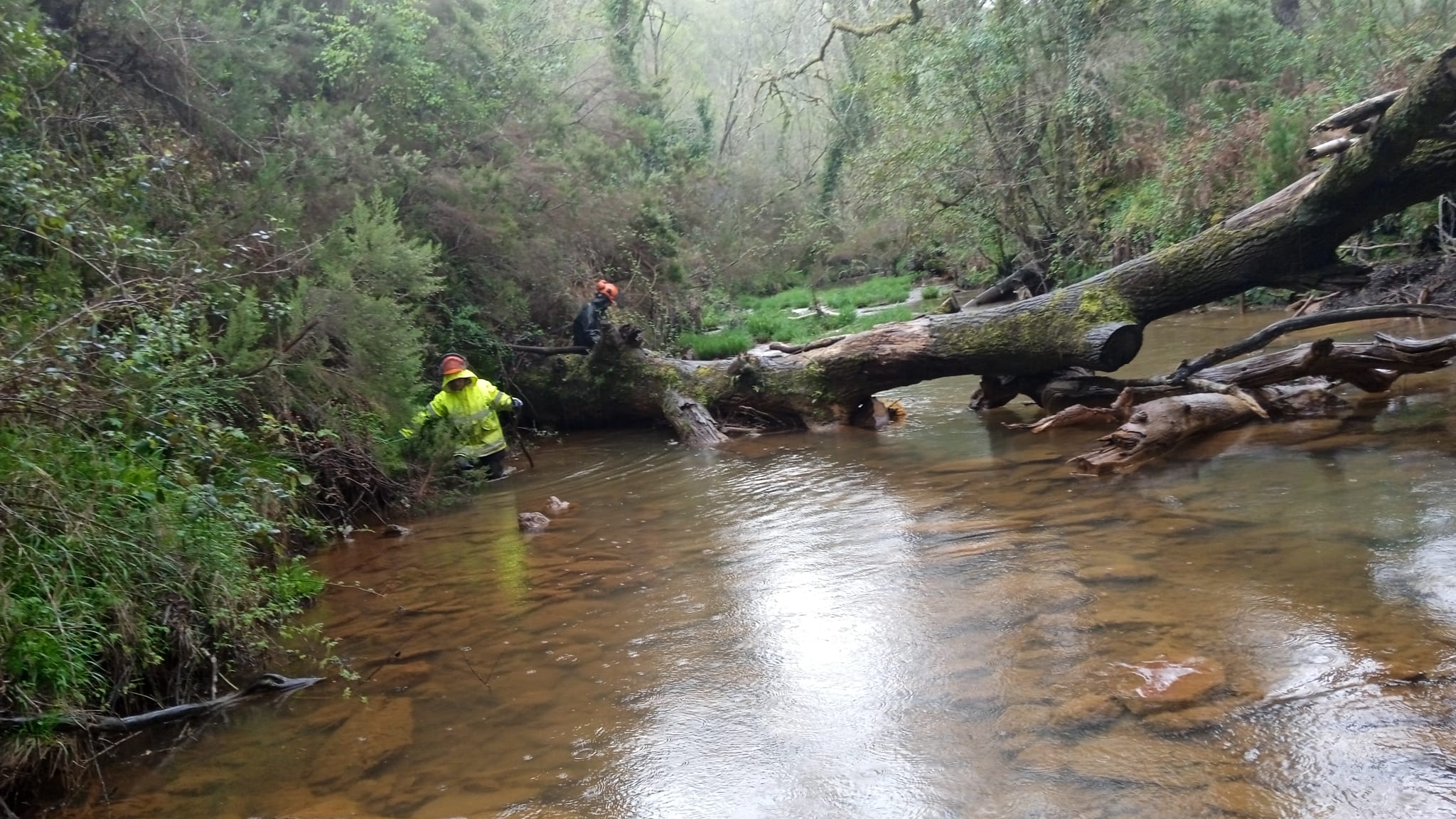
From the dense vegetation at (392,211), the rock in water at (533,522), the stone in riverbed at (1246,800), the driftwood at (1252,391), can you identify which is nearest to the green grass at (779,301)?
the dense vegetation at (392,211)

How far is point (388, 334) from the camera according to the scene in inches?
349

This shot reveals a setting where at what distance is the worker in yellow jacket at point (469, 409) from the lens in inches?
401

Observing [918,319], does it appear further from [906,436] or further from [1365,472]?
[1365,472]

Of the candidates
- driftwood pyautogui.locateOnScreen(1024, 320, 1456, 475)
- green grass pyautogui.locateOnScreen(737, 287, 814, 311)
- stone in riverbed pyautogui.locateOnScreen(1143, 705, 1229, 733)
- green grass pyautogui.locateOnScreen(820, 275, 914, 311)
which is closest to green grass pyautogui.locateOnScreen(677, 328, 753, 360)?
green grass pyautogui.locateOnScreen(737, 287, 814, 311)

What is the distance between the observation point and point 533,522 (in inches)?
321

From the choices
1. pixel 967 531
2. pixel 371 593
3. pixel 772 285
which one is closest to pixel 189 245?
pixel 371 593

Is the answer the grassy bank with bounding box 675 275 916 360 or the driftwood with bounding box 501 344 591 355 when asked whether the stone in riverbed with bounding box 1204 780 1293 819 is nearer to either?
the driftwood with bounding box 501 344 591 355

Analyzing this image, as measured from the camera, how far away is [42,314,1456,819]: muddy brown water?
11.1 ft

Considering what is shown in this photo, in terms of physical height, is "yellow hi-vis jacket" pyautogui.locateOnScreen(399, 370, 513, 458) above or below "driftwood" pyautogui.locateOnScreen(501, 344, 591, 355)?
below

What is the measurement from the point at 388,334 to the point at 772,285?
A: 779 inches

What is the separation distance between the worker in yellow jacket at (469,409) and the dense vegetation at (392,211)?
2.12 feet

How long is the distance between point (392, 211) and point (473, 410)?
88.3 inches

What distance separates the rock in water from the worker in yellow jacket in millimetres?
2000

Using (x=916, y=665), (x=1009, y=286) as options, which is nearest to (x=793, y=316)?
(x=1009, y=286)
